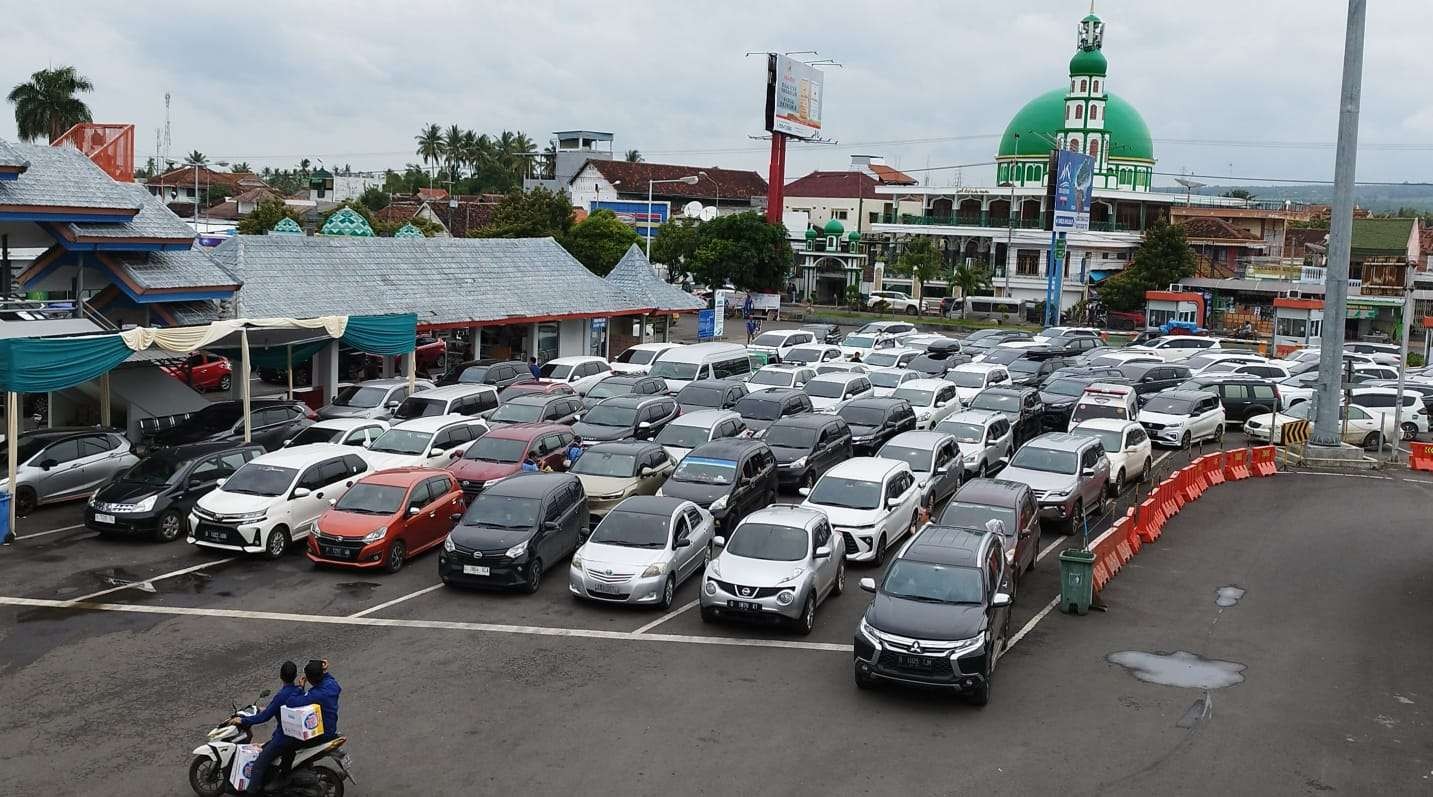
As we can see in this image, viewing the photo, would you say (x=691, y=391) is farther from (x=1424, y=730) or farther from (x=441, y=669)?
(x=1424, y=730)

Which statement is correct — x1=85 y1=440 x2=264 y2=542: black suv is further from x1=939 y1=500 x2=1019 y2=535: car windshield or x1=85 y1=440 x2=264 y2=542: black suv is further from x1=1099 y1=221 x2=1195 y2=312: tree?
x1=1099 y1=221 x2=1195 y2=312: tree

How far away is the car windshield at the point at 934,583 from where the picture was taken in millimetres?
14945

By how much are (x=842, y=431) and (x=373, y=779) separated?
54.8 ft

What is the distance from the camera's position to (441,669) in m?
15.2

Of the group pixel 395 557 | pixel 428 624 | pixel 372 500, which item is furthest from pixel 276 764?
pixel 372 500

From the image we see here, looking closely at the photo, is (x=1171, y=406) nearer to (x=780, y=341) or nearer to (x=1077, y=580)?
(x=1077, y=580)

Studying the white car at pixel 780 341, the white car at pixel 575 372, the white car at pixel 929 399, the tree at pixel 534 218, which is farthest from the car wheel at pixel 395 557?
the tree at pixel 534 218

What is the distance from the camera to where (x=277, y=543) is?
20.3m

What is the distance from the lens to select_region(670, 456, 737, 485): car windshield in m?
21.9

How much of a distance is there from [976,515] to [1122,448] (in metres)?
9.02

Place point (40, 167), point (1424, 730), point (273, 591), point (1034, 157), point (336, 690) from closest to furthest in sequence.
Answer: point (336, 690), point (1424, 730), point (273, 591), point (40, 167), point (1034, 157)

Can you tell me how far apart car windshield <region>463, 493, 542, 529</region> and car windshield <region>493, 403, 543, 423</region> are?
8333 millimetres

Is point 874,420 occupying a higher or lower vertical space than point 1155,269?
lower

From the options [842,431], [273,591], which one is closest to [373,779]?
[273,591]
